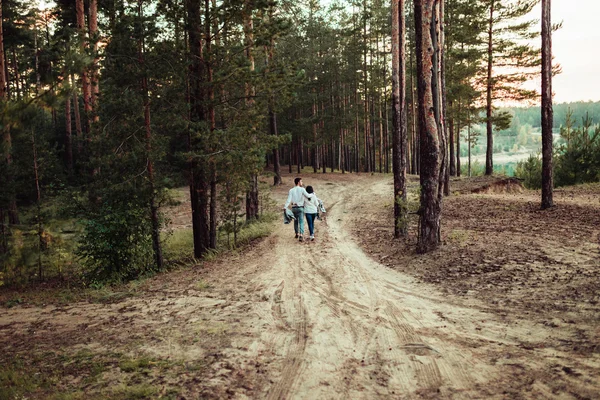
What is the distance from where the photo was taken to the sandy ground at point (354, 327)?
4.22 meters

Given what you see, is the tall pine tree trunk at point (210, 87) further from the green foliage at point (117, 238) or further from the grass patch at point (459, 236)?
the grass patch at point (459, 236)

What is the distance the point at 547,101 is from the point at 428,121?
26.3 ft

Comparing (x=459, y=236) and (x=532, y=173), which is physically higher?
(x=532, y=173)

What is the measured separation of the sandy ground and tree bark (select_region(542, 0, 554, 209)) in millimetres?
3561

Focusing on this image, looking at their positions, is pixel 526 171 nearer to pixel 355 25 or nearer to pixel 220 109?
pixel 355 25

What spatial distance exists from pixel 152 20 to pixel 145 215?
6.09m

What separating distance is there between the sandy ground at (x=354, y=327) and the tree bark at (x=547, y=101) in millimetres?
3561

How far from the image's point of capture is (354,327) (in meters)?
5.78

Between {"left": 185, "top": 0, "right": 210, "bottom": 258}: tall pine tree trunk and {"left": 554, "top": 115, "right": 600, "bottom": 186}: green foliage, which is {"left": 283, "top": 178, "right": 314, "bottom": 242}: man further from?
{"left": 554, "top": 115, "right": 600, "bottom": 186}: green foliage

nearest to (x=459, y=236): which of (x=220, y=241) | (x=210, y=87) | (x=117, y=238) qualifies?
(x=210, y=87)

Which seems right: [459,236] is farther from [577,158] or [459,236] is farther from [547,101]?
[577,158]

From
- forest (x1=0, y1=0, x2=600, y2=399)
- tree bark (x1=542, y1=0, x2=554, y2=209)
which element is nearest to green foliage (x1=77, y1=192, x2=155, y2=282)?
forest (x1=0, y1=0, x2=600, y2=399)

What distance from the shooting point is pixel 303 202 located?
40.4ft

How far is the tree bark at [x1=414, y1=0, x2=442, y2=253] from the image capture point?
9.41 meters
